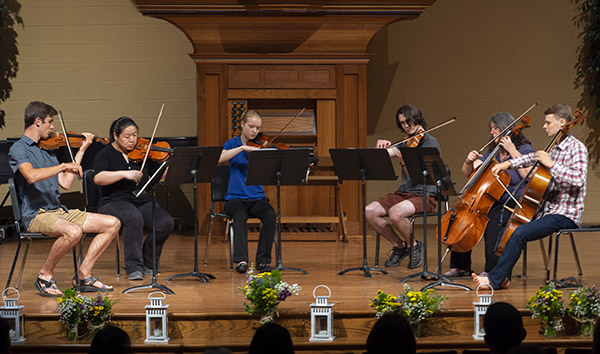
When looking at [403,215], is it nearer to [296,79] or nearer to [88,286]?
[88,286]

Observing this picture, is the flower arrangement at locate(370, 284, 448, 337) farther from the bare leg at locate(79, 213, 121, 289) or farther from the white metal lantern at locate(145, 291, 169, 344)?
the bare leg at locate(79, 213, 121, 289)

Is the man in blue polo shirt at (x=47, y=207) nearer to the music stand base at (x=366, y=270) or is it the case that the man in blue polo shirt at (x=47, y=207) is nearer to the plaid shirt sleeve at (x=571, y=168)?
the music stand base at (x=366, y=270)

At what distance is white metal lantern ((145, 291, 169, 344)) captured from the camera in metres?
4.03

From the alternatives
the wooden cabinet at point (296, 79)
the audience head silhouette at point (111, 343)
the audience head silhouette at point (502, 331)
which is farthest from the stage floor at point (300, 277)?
the audience head silhouette at point (111, 343)

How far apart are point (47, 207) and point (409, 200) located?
252 centimetres

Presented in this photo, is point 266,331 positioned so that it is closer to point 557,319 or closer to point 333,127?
point 557,319

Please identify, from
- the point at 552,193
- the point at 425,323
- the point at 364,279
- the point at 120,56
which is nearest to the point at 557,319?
the point at 425,323

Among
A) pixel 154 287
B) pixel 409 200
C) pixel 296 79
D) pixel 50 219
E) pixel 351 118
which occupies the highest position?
pixel 296 79

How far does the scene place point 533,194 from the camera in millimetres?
4766

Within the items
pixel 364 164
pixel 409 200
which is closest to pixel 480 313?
pixel 364 164

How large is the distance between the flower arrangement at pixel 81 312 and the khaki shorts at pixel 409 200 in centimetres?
237

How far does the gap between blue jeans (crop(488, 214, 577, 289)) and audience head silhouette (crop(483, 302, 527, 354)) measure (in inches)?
76.2

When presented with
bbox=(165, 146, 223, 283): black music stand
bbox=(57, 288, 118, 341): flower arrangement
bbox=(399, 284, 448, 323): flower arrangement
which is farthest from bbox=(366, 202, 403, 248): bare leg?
bbox=(57, 288, 118, 341): flower arrangement

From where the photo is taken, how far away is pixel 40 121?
472cm
